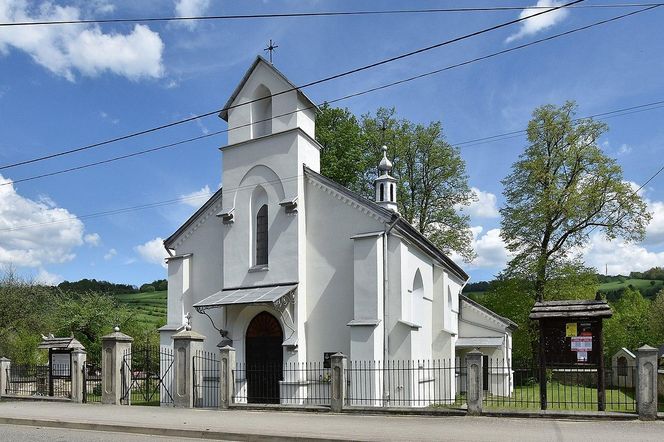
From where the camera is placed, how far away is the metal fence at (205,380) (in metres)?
17.4

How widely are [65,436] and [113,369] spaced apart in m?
6.19

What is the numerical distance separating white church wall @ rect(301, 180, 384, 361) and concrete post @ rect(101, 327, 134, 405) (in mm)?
5913

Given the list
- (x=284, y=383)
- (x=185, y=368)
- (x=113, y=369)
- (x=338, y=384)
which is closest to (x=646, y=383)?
(x=338, y=384)

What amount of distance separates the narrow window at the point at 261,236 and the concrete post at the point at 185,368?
425cm

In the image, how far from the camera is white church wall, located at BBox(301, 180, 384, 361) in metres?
19.4

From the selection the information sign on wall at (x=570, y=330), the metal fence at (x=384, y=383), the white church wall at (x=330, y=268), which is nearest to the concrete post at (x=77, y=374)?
the white church wall at (x=330, y=268)

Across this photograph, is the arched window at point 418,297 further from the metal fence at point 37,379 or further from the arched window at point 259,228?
the metal fence at point 37,379

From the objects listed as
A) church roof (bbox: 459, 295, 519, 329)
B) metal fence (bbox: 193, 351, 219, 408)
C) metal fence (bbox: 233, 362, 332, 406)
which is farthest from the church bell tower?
metal fence (bbox: 193, 351, 219, 408)

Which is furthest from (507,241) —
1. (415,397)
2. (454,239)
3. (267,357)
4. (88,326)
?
(88,326)

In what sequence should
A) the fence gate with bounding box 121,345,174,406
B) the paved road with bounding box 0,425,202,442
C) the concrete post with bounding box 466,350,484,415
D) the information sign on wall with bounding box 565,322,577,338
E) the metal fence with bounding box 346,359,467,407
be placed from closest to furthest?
1. the paved road with bounding box 0,425,202,442
2. the concrete post with bounding box 466,350,484,415
3. the information sign on wall with bounding box 565,322,577,338
4. the metal fence with bounding box 346,359,467,407
5. the fence gate with bounding box 121,345,174,406

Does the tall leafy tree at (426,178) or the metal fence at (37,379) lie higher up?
the tall leafy tree at (426,178)

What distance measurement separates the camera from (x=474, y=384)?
13672 mm

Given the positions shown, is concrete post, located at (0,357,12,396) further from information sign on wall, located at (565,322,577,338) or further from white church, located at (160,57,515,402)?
information sign on wall, located at (565,322,577,338)

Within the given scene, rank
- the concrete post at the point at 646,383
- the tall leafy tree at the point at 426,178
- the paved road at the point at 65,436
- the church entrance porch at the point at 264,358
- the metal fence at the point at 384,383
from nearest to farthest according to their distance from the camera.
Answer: the paved road at the point at 65,436 < the concrete post at the point at 646,383 < the metal fence at the point at 384,383 < the church entrance porch at the point at 264,358 < the tall leafy tree at the point at 426,178
